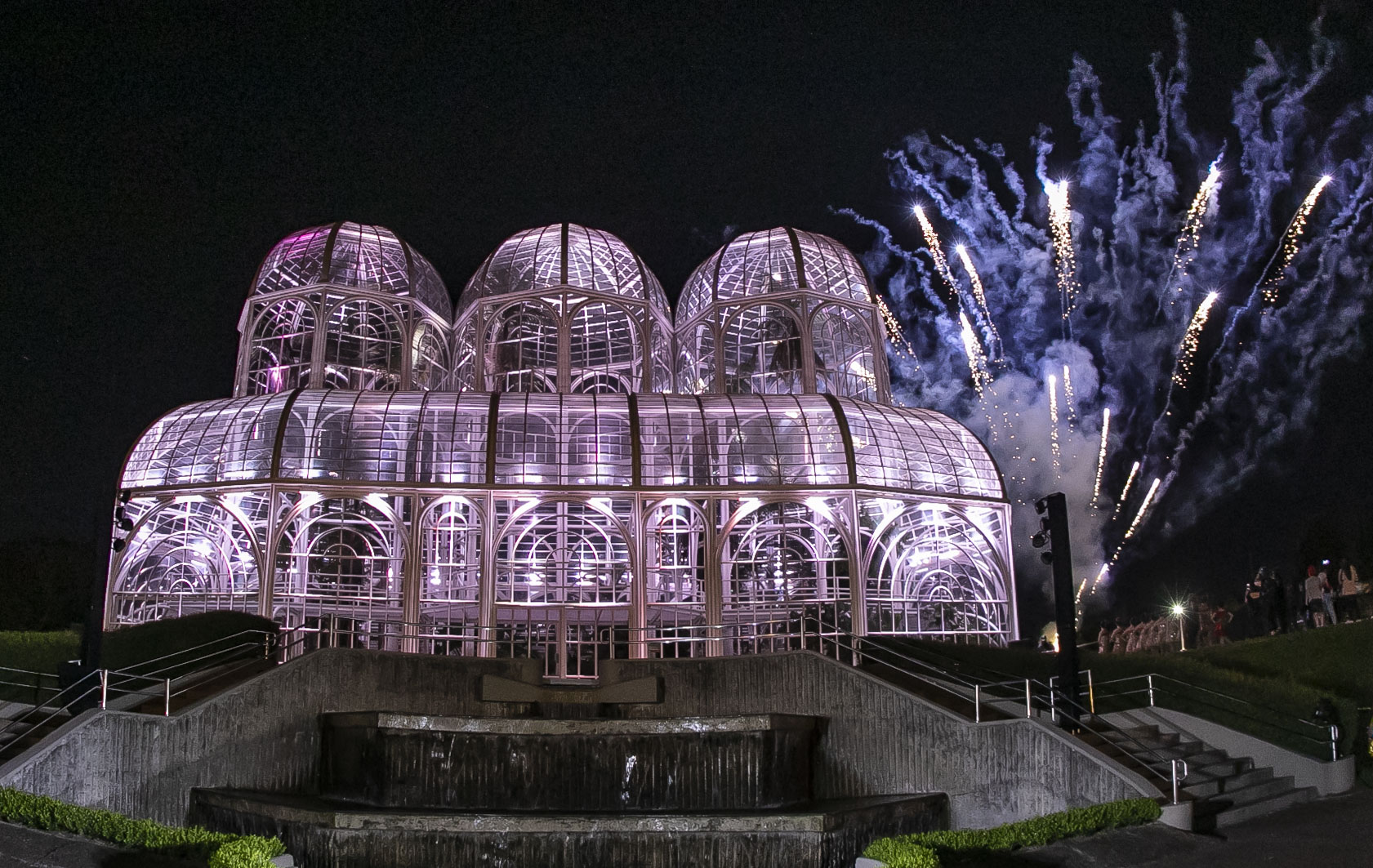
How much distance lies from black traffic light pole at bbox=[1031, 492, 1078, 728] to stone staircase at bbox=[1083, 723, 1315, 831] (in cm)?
96

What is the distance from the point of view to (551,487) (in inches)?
1241

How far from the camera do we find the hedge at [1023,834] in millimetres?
18078

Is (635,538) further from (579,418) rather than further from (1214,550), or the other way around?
(1214,550)

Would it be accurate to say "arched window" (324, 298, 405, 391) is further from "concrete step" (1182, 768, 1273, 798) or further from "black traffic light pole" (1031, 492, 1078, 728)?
"concrete step" (1182, 768, 1273, 798)

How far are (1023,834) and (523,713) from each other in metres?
11.3

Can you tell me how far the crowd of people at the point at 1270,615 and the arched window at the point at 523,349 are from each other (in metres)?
21.0

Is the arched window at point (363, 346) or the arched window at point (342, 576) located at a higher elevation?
the arched window at point (363, 346)

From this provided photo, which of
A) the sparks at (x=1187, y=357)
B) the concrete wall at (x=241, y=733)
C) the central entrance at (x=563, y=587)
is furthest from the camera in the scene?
the sparks at (x=1187, y=357)

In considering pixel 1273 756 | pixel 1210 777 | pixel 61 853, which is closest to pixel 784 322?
pixel 1273 756

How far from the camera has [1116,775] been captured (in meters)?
19.2

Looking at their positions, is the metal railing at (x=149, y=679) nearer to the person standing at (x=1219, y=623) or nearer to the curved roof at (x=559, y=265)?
the curved roof at (x=559, y=265)

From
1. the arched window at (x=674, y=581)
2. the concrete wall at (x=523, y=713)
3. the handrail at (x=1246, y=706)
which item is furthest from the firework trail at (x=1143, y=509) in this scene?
the concrete wall at (x=523, y=713)

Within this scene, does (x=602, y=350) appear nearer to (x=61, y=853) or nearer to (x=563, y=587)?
(x=563, y=587)

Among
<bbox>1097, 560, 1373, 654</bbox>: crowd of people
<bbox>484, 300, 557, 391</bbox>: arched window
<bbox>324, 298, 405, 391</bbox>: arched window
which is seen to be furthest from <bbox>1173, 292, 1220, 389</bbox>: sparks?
<bbox>324, 298, 405, 391</bbox>: arched window
